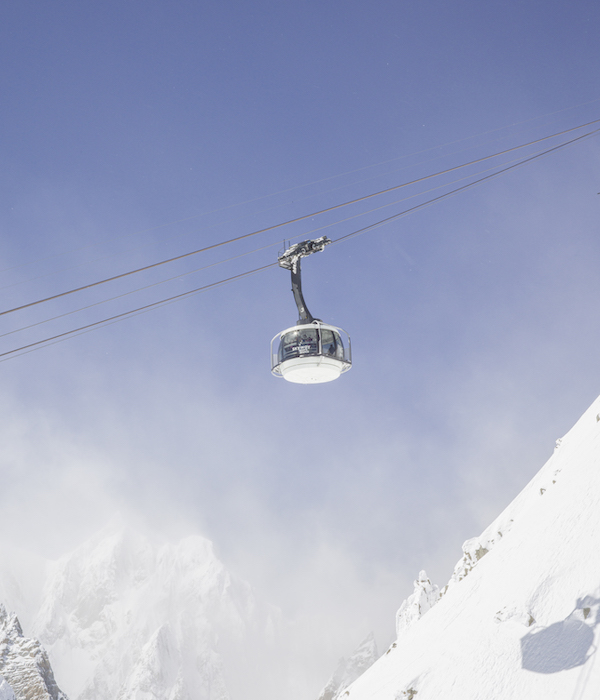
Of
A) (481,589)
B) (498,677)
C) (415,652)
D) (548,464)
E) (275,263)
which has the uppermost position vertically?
(548,464)

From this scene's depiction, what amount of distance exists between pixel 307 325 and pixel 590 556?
1162cm

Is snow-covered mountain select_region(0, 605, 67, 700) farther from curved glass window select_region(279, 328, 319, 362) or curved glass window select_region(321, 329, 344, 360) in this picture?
curved glass window select_region(321, 329, 344, 360)

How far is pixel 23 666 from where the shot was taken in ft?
419

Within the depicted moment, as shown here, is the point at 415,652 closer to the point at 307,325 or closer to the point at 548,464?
the point at 548,464

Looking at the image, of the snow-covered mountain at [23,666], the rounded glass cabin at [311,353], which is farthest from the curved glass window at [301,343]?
the snow-covered mountain at [23,666]

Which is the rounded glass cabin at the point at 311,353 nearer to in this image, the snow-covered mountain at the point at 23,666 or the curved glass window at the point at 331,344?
the curved glass window at the point at 331,344

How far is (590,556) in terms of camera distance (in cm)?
1614

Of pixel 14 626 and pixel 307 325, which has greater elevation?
pixel 14 626

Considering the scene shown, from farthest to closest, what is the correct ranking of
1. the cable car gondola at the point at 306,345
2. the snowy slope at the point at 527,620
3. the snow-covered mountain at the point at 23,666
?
the snow-covered mountain at the point at 23,666
the snowy slope at the point at 527,620
the cable car gondola at the point at 306,345

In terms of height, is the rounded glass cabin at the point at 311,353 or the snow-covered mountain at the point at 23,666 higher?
the snow-covered mountain at the point at 23,666

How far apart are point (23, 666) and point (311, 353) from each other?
15066 centimetres

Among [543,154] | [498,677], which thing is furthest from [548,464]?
[543,154]

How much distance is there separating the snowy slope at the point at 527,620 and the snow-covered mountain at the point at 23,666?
129m

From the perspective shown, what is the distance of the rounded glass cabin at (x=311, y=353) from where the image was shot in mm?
10766
